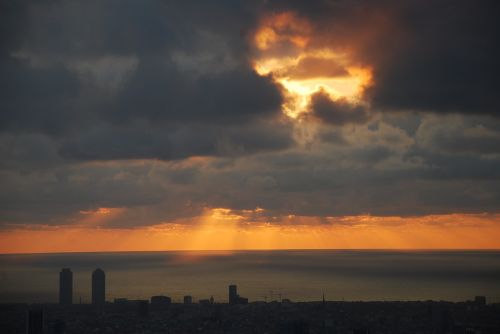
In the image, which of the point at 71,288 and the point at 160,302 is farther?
the point at 71,288

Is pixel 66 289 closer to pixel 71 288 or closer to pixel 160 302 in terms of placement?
pixel 71 288

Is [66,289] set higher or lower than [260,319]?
higher

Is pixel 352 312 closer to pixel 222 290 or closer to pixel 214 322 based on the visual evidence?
pixel 214 322

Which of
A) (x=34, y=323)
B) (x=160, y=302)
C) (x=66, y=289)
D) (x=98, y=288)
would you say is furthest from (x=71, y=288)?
(x=34, y=323)

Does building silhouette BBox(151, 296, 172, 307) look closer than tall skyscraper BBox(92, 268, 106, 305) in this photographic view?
Yes

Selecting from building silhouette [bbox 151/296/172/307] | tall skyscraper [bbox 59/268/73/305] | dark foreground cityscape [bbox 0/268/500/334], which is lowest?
dark foreground cityscape [bbox 0/268/500/334]

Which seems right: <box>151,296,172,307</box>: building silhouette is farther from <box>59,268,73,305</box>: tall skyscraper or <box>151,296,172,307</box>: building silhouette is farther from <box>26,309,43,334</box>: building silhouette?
<box>26,309,43,334</box>: building silhouette

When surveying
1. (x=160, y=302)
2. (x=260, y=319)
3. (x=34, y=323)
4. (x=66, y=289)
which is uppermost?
(x=66, y=289)

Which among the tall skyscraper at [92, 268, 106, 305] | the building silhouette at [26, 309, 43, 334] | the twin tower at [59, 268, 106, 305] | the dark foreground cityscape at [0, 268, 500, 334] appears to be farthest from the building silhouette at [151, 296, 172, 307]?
the building silhouette at [26, 309, 43, 334]

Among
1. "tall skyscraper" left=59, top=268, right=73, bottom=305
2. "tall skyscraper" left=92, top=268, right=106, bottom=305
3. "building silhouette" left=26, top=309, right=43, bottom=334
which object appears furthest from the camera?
"tall skyscraper" left=92, top=268, right=106, bottom=305

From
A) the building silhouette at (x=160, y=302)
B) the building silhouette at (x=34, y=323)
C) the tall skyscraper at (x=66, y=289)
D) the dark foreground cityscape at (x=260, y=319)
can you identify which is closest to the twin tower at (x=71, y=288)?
the tall skyscraper at (x=66, y=289)
